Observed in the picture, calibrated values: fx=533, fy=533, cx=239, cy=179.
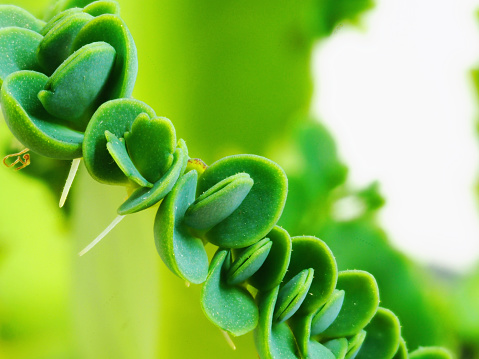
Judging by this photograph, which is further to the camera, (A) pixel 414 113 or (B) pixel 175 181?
(A) pixel 414 113

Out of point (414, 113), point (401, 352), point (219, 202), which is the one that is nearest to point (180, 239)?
point (219, 202)

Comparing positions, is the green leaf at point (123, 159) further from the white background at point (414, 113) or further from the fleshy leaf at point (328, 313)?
the white background at point (414, 113)

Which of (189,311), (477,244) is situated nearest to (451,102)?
(477,244)

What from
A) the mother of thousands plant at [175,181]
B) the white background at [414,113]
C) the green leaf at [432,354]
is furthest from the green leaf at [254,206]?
the white background at [414,113]

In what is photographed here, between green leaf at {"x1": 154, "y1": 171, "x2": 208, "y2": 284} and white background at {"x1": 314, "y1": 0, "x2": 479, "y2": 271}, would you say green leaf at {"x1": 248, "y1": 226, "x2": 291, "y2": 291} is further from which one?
white background at {"x1": 314, "y1": 0, "x2": 479, "y2": 271}

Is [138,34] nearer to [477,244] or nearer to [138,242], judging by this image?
[138,242]

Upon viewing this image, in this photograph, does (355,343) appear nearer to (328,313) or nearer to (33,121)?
(328,313)
